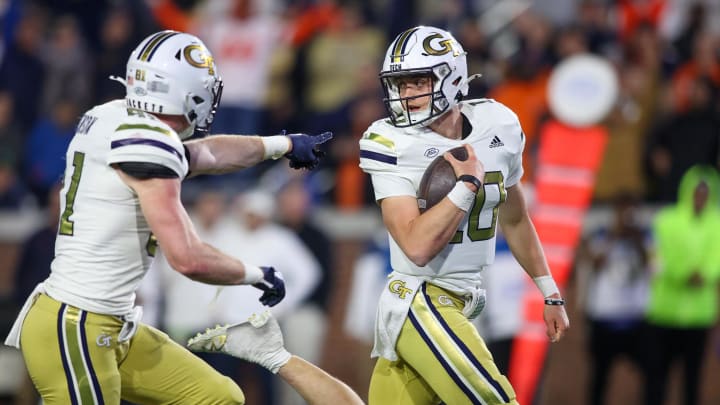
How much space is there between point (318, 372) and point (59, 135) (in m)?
5.58

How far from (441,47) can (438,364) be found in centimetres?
131

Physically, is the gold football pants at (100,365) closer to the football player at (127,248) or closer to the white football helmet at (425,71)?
the football player at (127,248)

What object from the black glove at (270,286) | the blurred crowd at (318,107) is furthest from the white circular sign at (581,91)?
the black glove at (270,286)

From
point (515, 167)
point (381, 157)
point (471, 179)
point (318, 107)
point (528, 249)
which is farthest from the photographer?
point (318, 107)

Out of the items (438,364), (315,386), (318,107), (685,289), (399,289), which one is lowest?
(685,289)

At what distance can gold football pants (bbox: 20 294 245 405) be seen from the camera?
14.9 feet

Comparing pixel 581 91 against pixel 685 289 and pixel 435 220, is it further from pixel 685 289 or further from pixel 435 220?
pixel 435 220

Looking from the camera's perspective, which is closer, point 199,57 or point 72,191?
point 72,191

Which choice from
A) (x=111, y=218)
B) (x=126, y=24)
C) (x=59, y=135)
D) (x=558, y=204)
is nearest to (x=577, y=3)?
(x=558, y=204)

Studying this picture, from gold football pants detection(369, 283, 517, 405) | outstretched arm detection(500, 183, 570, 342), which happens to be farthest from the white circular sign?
gold football pants detection(369, 283, 517, 405)

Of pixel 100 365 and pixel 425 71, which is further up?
pixel 425 71

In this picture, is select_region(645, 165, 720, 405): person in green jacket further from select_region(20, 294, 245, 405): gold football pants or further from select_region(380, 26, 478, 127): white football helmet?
select_region(20, 294, 245, 405): gold football pants

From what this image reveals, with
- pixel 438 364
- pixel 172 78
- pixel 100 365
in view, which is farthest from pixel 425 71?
pixel 100 365

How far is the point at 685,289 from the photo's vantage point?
30.1ft
